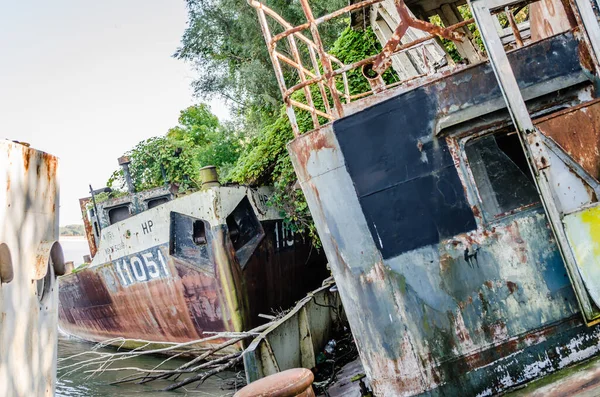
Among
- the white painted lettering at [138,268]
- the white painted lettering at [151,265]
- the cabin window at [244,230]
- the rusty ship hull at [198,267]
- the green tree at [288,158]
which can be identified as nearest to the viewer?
the rusty ship hull at [198,267]

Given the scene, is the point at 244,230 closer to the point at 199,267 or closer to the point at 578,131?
the point at 199,267

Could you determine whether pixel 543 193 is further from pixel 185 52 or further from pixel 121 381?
pixel 185 52

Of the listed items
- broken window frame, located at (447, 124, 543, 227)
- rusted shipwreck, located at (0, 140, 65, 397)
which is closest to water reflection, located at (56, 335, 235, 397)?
rusted shipwreck, located at (0, 140, 65, 397)

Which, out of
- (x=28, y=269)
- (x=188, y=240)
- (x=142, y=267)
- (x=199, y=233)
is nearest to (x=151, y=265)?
(x=142, y=267)

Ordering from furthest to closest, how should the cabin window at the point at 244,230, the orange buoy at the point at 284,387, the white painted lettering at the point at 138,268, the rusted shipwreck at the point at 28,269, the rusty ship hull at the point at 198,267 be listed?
the white painted lettering at the point at 138,268 → the cabin window at the point at 244,230 → the rusty ship hull at the point at 198,267 → the orange buoy at the point at 284,387 → the rusted shipwreck at the point at 28,269

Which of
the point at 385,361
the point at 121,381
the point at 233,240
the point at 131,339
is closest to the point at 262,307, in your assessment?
the point at 233,240

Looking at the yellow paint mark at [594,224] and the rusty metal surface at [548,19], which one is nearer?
the yellow paint mark at [594,224]

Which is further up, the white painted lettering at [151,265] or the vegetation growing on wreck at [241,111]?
the vegetation growing on wreck at [241,111]

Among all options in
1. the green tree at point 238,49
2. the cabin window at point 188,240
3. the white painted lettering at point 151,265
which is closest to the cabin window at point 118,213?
the white painted lettering at point 151,265

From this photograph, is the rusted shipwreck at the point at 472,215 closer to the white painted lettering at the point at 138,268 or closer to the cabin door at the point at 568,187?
the cabin door at the point at 568,187

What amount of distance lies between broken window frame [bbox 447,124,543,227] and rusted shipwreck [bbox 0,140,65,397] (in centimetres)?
310

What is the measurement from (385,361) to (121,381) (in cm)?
651

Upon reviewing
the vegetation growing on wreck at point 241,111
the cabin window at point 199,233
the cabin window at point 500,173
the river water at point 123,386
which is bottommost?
the river water at point 123,386

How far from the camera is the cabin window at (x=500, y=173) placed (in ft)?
12.6
